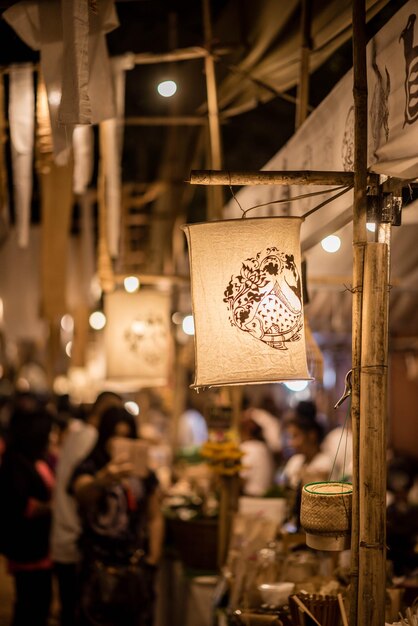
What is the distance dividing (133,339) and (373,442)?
5465 mm

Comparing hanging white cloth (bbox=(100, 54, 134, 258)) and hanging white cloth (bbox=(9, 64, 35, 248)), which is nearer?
hanging white cloth (bbox=(9, 64, 35, 248))

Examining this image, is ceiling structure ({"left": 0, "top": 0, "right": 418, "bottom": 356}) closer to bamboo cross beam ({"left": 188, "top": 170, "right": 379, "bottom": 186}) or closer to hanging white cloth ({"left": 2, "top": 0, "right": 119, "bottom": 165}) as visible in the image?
bamboo cross beam ({"left": 188, "top": 170, "right": 379, "bottom": 186})

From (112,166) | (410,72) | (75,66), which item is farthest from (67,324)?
(410,72)

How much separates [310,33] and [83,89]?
1984 mm

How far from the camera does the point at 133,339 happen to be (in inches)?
340

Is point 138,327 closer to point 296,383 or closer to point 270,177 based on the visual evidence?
point 296,383

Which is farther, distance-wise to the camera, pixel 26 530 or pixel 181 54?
pixel 26 530

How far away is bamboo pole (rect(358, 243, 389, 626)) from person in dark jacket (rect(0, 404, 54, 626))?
4.87 m

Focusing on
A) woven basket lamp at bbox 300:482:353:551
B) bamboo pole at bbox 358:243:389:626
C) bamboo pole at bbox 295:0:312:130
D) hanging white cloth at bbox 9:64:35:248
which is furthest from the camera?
hanging white cloth at bbox 9:64:35:248

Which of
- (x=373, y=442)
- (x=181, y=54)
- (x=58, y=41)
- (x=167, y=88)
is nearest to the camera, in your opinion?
(x=373, y=442)

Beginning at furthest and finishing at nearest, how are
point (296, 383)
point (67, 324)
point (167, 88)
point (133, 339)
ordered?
point (67, 324)
point (133, 339)
point (167, 88)
point (296, 383)

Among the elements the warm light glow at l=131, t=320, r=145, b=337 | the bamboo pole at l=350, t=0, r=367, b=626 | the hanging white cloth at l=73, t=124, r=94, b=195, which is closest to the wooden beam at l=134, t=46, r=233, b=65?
the hanging white cloth at l=73, t=124, r=94, b=195

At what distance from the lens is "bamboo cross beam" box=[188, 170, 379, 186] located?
3643mm

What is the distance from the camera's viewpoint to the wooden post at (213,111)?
23.7 feet
